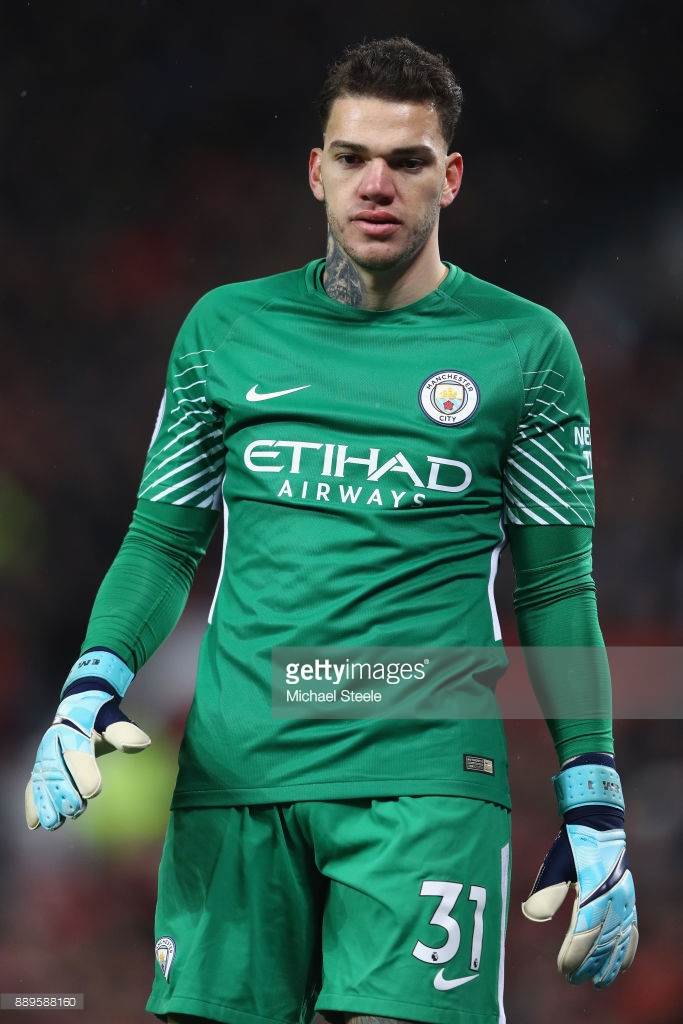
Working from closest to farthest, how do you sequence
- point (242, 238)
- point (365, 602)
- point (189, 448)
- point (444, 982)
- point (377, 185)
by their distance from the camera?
1. point (444, 982)
2. point (365, 602)
3. point (377, 185)
4. point (189, 448)
5. point (242, 238)

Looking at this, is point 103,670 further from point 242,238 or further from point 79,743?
point 242,238

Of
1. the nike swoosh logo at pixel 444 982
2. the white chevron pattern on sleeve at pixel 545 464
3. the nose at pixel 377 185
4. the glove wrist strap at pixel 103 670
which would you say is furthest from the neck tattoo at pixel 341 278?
the nike swoosh logo at pixel 444 982

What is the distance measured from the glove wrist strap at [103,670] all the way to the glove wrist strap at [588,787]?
0.60m

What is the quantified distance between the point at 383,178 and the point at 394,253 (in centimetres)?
10

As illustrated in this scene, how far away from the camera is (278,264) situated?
13.5 feet

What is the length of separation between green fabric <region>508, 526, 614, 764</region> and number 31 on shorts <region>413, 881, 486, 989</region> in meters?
0.27

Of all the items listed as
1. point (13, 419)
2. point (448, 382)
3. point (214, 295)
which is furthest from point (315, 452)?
point (13, 419)

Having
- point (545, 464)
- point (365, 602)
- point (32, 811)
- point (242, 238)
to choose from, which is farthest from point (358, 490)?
point (242, 238)

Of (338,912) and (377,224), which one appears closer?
(338,912)

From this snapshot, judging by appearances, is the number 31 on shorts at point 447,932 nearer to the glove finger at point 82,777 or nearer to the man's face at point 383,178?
the glove finger at point 82,777

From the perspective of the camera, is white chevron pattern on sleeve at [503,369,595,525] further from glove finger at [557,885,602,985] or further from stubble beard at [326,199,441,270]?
glove finger at [557,885,602,985]

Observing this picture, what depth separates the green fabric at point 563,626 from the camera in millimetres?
2166

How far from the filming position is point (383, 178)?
2197 mm

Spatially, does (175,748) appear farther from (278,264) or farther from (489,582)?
(489,582)
